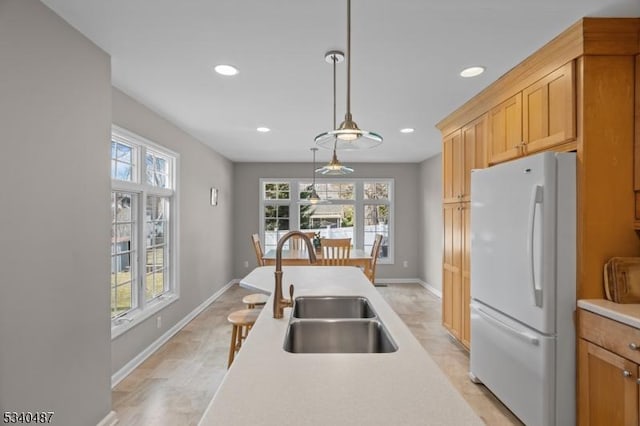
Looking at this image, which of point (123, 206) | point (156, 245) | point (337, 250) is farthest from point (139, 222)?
point (337, 250)

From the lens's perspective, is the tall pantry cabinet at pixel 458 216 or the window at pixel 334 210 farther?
the window at pixel 334 210

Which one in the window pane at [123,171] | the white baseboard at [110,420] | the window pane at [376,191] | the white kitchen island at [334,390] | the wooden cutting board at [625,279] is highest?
the window pane at [376,191]

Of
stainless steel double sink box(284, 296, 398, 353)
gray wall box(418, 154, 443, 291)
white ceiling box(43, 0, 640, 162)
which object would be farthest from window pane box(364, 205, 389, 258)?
stainless steel double sink box(284, 296, 398, 353)

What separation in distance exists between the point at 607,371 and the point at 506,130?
170 centimetres

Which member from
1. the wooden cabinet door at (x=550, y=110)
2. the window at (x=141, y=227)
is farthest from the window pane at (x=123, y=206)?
the wooden cabinet door at (x=550, y=110)

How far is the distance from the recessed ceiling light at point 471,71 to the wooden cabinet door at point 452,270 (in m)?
1.31

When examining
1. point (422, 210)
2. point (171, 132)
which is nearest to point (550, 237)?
point (171, 132)

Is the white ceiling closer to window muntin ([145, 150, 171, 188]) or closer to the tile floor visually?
window muntin ([145, 150, 171, 188])

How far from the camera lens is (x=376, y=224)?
7008mm

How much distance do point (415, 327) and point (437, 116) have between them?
2.50 m

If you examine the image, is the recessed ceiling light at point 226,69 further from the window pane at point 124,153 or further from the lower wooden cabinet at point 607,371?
the lower wooden cabinet at point 607,371

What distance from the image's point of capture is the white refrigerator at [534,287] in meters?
1.96

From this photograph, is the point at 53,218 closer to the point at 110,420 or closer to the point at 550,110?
the point at 110,420

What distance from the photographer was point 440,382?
1.00 meters
